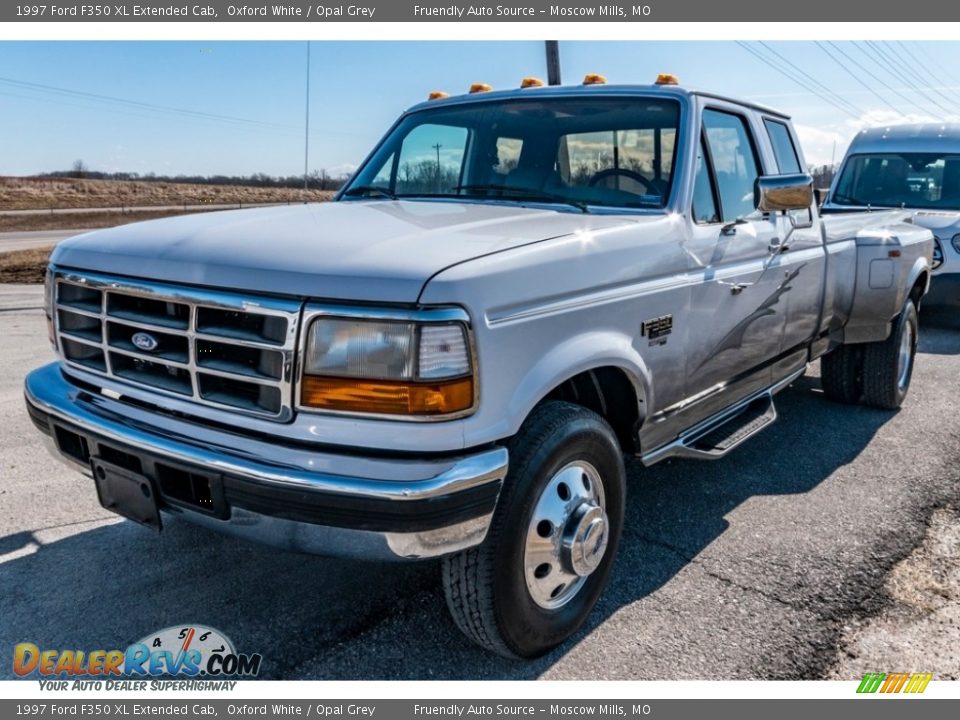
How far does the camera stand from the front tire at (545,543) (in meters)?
2.48

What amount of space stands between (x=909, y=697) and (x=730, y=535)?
1.17 meters

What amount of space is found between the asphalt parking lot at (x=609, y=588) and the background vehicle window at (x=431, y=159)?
5.93ft

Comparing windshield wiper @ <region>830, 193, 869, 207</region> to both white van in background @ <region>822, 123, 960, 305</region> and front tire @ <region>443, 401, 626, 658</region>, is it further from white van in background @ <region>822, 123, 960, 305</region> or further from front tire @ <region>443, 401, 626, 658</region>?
front tire @ <region>443, 401, 626, 658</region>

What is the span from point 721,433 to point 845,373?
2501mm

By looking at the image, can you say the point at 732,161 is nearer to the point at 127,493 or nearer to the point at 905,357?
the point at 905,357

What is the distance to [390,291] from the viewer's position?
87.8 inches

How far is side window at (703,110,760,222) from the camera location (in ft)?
12.4

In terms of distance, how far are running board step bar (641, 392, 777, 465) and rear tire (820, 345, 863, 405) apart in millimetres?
1765

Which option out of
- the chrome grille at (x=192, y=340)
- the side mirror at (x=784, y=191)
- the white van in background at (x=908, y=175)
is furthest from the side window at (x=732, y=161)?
the white van in background at (x=908, y=175)

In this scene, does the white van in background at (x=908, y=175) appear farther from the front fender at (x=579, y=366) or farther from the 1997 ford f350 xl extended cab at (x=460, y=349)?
the front fender at (x=579, y=366)

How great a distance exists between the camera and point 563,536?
2.71 meters

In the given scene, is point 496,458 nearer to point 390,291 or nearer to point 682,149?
point 390,291

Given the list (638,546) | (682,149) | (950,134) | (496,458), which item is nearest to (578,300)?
(496,458)

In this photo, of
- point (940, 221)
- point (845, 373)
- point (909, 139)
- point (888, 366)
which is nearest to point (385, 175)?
point (845, 373)
